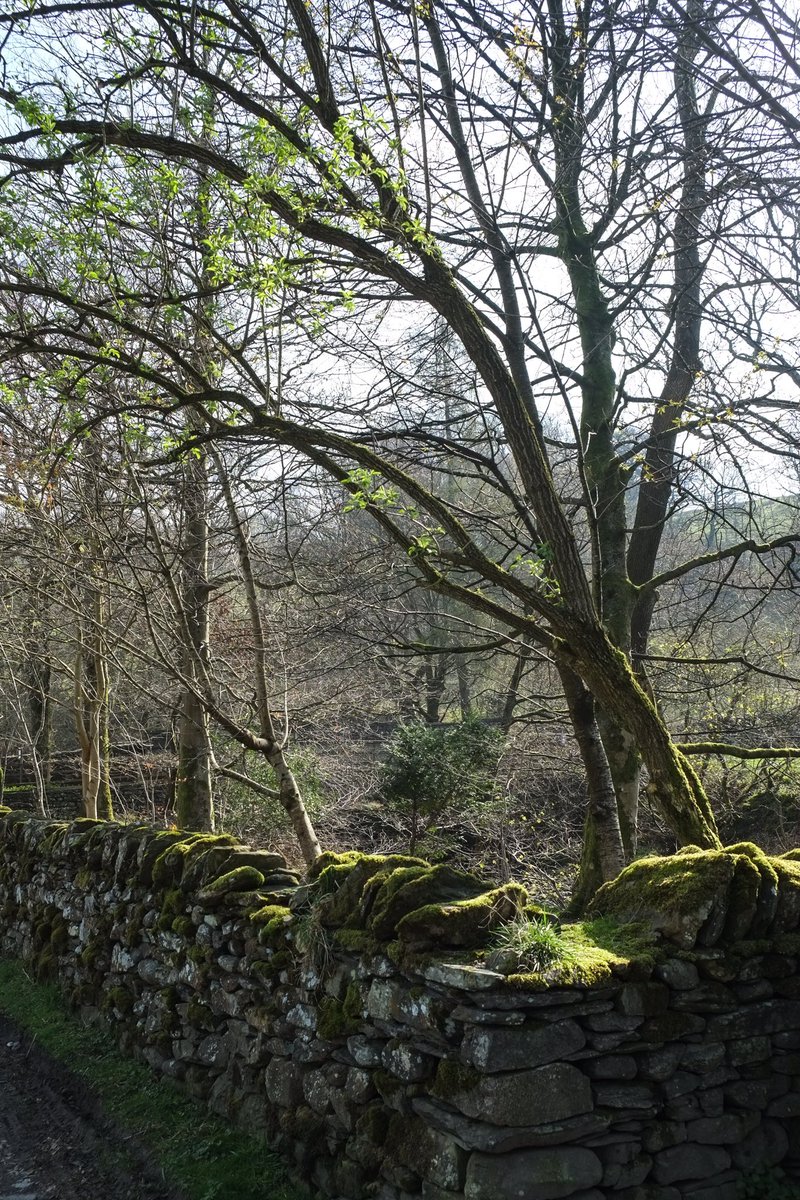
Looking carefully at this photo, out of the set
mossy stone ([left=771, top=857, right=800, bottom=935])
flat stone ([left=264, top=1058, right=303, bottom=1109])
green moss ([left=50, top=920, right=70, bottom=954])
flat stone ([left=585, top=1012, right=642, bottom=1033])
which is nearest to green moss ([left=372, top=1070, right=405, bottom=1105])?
flat stone ([left=264, top=1058, right=303, bottom=1109])

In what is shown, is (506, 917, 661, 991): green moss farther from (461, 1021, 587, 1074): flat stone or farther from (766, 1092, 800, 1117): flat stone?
(766, 1092, 800, 1117): flat stone

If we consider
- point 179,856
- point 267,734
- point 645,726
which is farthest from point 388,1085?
point 267,734

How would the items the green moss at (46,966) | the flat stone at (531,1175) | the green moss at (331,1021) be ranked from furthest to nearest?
the green moss at (46,966) < the green moss at (331,1021) < the flat stone at (531,1175)

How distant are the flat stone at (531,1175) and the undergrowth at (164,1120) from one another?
126 centimetres

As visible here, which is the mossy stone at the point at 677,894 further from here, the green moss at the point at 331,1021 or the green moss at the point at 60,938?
the green moss at the point at 60,938

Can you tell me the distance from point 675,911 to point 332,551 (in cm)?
683

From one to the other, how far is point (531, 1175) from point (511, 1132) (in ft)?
0.51

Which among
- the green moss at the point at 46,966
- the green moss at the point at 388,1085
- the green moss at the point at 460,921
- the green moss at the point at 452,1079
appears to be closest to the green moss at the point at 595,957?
the green moss at the point at 460,921

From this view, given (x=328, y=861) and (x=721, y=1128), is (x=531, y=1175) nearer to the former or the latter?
(x=721, y=1128)

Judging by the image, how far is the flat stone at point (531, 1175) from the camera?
3.25 metres

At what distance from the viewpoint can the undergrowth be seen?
432 cm

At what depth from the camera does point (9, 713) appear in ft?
61.9

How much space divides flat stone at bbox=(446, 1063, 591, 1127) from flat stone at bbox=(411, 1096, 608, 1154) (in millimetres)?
25

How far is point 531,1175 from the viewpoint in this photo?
129 inches
